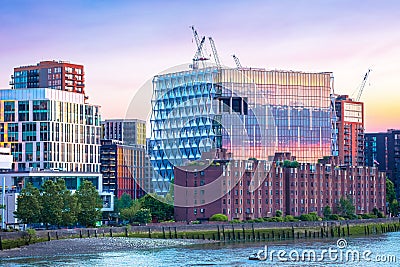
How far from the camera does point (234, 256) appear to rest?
117 metres

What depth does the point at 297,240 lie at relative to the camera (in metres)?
157

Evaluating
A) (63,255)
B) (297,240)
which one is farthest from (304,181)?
(63,255)

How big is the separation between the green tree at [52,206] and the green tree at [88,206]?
538 cm

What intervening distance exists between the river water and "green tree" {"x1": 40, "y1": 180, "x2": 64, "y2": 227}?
18336 millimetres

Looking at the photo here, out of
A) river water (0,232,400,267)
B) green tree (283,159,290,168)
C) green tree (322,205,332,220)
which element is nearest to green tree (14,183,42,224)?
river water (0,232,400,267)

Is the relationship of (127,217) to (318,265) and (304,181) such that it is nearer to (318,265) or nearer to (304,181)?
(304,181)

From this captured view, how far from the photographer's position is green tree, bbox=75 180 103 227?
494ft

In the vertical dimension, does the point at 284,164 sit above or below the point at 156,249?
above

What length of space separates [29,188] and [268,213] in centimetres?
5703

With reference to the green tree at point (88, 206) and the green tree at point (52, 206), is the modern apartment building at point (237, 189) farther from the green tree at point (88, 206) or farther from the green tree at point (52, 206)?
the green tree at point (52, 206)

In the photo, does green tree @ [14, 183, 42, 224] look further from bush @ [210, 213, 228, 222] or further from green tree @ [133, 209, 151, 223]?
bush @ [210, 213, 228, 222]

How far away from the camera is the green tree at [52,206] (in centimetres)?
14338

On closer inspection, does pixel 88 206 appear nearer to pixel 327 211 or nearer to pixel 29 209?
pixel 29 209

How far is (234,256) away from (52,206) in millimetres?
37259
